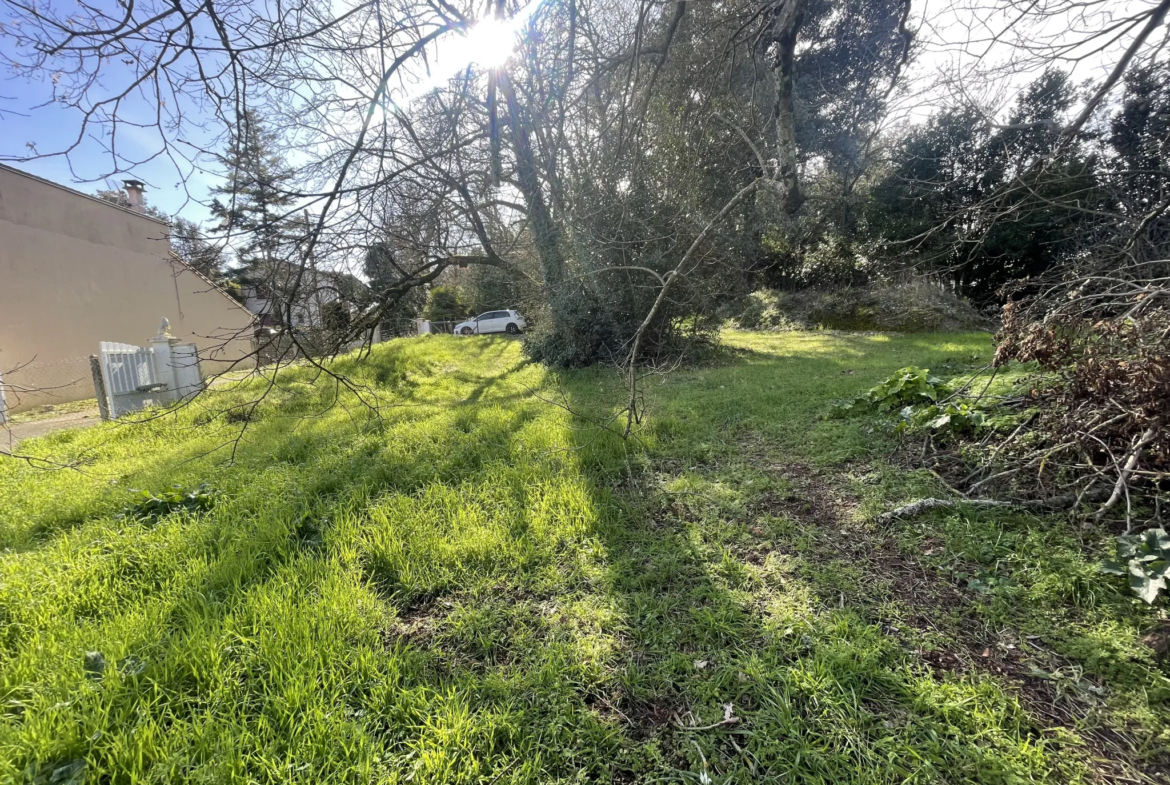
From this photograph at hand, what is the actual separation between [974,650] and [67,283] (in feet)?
48.0

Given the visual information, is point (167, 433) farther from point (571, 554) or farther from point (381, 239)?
point (571, 554)

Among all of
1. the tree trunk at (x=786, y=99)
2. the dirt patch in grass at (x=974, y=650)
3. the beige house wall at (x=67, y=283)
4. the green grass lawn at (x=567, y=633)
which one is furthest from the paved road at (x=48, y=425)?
the tree trunk at (x=786, y=99)

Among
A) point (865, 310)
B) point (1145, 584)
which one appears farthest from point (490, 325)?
point (1145, 584)

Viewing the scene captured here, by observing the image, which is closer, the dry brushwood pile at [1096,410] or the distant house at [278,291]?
the dry brushwood pile at [1096,410]

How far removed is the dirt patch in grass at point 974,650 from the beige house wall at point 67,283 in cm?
926

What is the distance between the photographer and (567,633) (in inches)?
67.9

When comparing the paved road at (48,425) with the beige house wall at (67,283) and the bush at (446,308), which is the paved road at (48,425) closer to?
the beige house wall at (67,283)

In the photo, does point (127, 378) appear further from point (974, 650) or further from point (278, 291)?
point (974, 650)

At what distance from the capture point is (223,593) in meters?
1.98

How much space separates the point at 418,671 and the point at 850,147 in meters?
15.3

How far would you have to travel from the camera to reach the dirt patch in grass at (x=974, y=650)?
1.17m

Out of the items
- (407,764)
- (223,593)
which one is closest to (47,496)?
(223,593)

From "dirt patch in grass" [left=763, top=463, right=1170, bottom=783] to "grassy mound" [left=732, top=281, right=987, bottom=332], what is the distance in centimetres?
820

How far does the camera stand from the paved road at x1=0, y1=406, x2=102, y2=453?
18.0 ft
